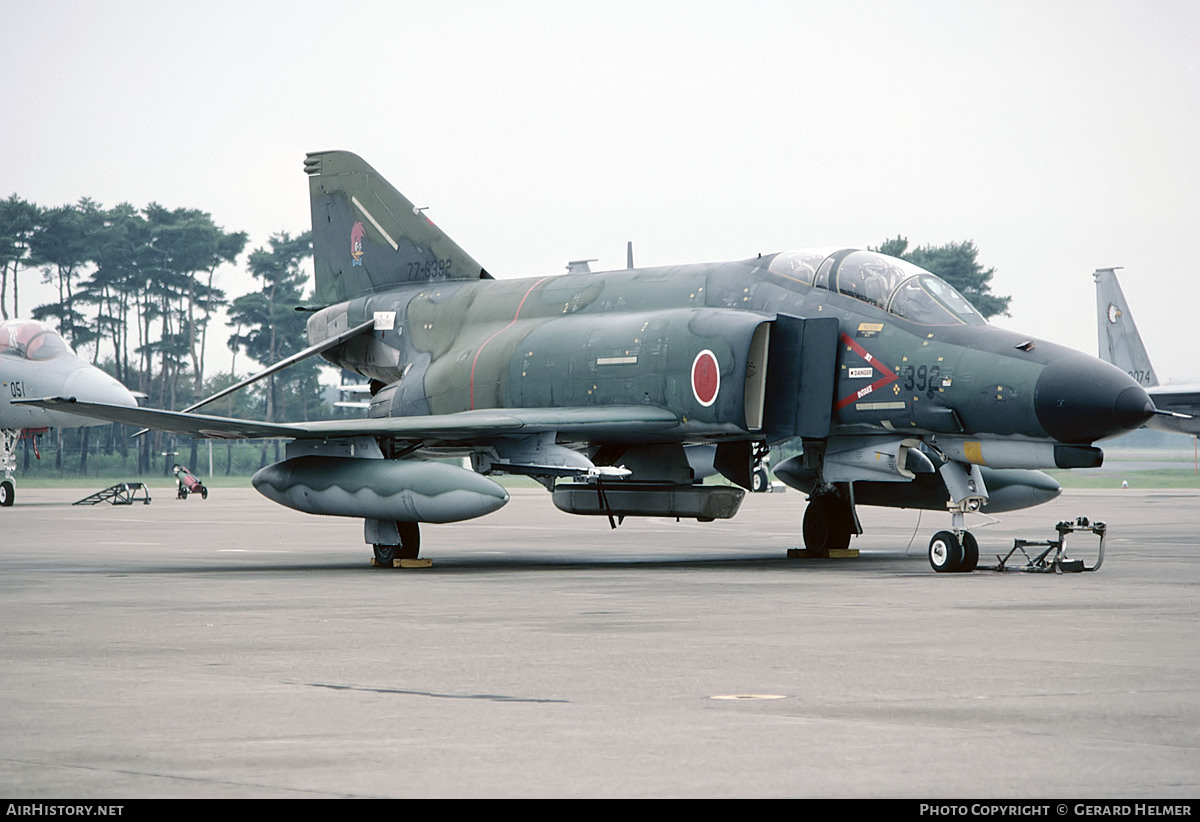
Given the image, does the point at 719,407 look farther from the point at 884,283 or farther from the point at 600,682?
the point at 600,682

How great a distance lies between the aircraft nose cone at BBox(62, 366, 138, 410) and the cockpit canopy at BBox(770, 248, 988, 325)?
2087 centimetres

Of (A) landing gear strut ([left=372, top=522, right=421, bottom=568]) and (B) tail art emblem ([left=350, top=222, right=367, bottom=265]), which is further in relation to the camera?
(B) tail art emblem ([left=350, top=222, right=367, bottom=265])

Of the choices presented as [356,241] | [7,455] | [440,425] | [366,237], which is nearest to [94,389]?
[7,455]

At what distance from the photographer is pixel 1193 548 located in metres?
18.5

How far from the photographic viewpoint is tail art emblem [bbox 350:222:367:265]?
70.7ft

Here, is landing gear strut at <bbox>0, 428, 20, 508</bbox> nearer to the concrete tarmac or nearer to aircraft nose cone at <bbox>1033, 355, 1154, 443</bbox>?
the concrete tarmac

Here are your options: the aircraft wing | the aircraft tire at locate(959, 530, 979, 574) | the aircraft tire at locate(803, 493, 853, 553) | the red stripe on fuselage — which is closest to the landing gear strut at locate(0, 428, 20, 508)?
the red stripe on fuselage

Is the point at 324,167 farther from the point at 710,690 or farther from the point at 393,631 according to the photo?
the point at 710,690

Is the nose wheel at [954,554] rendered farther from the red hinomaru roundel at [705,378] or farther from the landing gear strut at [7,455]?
the landing gear strut at [7,455]

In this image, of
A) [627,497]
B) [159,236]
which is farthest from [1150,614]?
[159,236]

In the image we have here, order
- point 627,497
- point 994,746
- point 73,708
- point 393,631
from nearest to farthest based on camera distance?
point 994,746 < point 73,708 < point 393,631 < point 627,497

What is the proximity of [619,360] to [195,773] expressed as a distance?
1204 cm

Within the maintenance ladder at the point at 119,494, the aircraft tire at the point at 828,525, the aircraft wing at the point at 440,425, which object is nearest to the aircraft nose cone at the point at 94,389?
the maintenance ladder at the point at 119,494

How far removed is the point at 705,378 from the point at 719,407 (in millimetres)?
333
